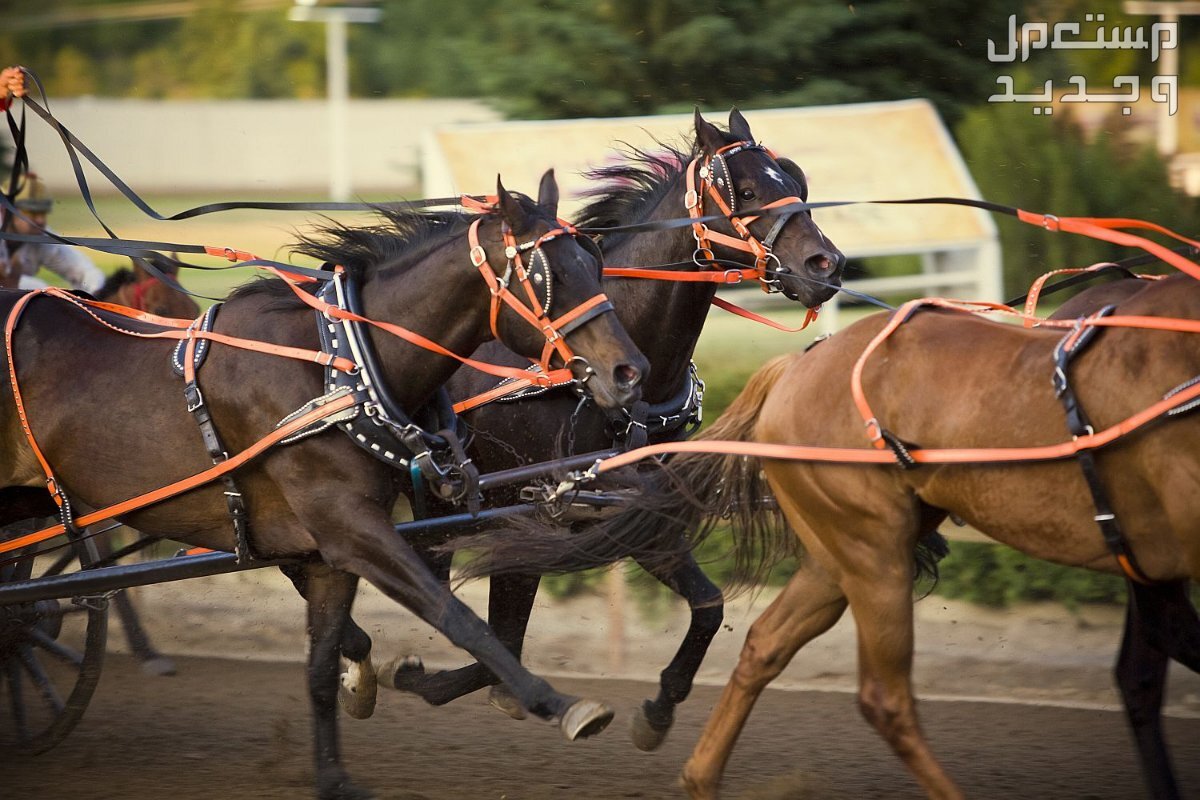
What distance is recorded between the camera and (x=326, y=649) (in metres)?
4.47

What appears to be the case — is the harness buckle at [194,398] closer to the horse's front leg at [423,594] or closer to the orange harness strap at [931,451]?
the horse's front leg at [423,594]

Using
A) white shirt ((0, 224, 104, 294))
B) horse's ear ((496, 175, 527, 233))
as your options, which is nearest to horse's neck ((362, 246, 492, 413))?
horse's ear ((496, 175, 527, 233))

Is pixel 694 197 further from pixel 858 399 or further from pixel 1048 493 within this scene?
pixel 1048 493

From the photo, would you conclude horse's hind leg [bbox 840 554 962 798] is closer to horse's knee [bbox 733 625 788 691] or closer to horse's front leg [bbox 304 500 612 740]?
horse's knee [bbox 733 625 788 691]

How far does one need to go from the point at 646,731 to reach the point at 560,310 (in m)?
1.77

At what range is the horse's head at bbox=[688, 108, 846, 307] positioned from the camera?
15.3ft

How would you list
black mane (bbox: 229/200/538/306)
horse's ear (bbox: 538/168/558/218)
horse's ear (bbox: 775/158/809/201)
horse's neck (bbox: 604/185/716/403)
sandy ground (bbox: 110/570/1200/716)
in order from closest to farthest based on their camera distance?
horse's ear (bbox: 538/168/558/218) < black mane (bbox: 229/200/538/306) < horse's neck (bbox: 604/185/716/403) < horse's ear (bbox: 775/158/809/201) < sandy ground (bbox: 110/570/1200/716)

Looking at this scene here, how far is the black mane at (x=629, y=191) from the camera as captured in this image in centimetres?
510

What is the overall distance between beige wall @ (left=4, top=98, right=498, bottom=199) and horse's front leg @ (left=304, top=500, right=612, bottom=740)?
9.29m

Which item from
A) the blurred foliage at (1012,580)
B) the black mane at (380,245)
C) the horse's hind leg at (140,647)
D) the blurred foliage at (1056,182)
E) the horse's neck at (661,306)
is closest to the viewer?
the black mane at (380,245)

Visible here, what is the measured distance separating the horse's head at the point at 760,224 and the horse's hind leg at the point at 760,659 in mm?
1067

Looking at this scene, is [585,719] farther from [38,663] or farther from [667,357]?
[38,663]

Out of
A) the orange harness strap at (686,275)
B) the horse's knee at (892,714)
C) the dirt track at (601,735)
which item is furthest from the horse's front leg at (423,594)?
the orange harness strap at (686,275)

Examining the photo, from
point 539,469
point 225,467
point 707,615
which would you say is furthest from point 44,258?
point 707,615
